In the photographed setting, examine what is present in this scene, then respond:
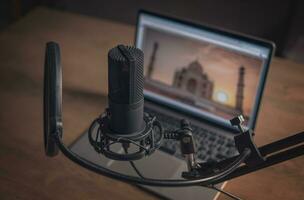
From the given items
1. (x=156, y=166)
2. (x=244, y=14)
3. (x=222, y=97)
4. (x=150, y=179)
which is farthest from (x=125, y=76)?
(x=244, y=14)

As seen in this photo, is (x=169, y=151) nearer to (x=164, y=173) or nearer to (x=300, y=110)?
(x=164, y=173)

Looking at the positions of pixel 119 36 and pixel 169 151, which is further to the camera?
pixel 119 36

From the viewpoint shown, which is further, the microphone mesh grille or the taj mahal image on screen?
the taj mahal image on screen

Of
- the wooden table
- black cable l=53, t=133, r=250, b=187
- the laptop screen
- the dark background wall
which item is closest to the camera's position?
black cable l=53, t=133, r=250, b=187

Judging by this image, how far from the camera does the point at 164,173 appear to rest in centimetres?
101

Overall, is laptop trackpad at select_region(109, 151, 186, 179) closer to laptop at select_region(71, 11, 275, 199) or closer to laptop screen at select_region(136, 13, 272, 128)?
laptop at select_region(71, 11, 275, 199)

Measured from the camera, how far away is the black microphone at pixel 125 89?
1.87ft

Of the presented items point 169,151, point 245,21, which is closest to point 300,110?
point 169,151

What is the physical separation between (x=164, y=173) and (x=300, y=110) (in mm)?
447

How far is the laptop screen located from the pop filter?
552 mm

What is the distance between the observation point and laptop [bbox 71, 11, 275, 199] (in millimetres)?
1048

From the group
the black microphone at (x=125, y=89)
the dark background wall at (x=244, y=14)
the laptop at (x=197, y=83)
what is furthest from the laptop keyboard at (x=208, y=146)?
the dark background wall at (x=244, y=14)

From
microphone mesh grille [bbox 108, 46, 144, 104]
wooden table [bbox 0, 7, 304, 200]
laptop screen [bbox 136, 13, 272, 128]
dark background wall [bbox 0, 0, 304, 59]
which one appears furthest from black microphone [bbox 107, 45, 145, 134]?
dark background wall [bbox 0, 0, 304, 59]

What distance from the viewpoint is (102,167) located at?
0.54 m
